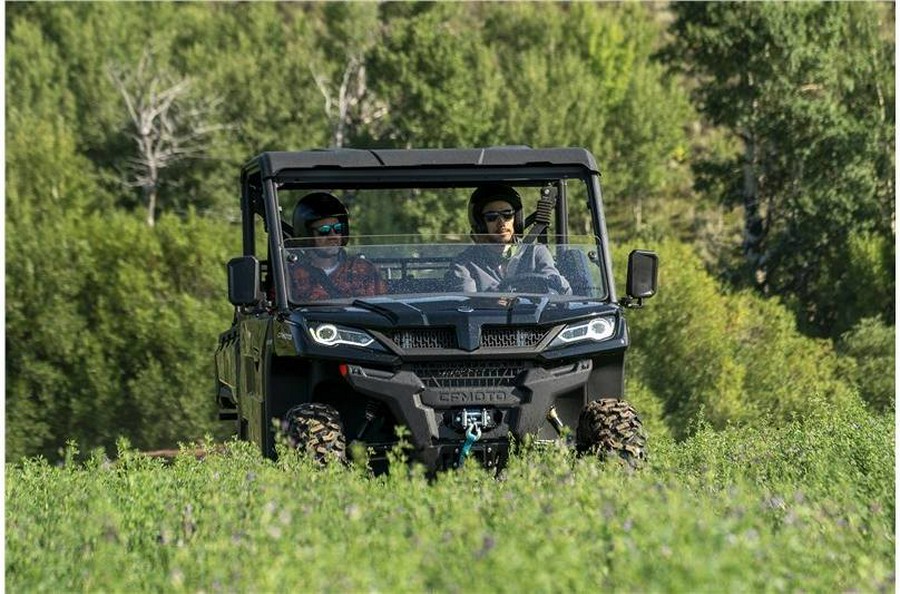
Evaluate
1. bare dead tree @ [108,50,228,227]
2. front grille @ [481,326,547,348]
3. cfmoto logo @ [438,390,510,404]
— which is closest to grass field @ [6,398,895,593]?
cfmoto logo @ [438,390,510,404]

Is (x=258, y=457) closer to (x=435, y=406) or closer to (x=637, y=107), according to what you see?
(x=435, y=406)

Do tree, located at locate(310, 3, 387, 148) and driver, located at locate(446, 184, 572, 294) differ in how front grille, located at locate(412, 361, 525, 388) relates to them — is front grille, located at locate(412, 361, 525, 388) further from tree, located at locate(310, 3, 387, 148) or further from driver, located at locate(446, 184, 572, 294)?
tree, located at locate(310, 3, 387, 148)

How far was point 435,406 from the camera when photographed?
10.4 m

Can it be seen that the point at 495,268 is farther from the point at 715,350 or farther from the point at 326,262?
the point at 715,350

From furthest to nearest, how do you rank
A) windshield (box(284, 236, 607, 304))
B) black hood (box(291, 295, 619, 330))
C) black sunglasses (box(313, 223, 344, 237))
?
1. black sunglasses (box(313, 223, 344, 237))
2. windshield (box(284, 236, 607, 304))
3. black hood (box(291, 295, 619, 330))

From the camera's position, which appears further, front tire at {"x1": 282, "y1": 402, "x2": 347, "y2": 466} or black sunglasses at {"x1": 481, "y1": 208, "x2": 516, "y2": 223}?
black sunglasses at {"x1": 481, "y1": 208, "x2": 516, "y2": 223}

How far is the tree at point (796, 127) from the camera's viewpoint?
52.1 metres

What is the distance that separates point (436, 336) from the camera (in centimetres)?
1041

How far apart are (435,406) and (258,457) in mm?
1100

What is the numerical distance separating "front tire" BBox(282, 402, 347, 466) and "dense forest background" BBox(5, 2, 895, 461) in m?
27.9

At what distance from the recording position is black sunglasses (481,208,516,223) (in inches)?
463

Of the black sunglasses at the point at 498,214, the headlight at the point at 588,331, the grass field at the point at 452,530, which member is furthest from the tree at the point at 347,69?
the grass field at the point at 452,530

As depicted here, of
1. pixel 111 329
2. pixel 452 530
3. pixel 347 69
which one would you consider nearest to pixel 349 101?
pixel 347 69

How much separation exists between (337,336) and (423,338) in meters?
0.45
